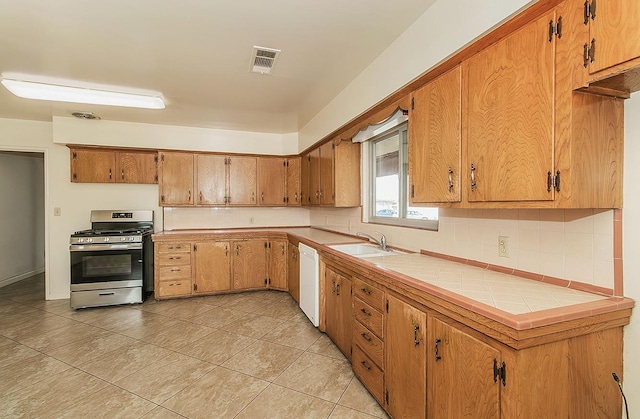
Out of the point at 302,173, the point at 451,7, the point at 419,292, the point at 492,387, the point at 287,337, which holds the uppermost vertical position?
the point at 451,7

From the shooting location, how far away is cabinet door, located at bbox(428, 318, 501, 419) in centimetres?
118

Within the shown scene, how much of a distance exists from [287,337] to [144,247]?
2.51 metres

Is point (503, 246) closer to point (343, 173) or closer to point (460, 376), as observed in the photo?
point (460, 376)

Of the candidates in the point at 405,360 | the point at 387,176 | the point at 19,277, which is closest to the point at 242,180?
the point at 387,176

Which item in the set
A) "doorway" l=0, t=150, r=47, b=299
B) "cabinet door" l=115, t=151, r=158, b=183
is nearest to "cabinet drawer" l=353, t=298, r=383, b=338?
"cabinet door" l=115, t=151, r=158, b=183

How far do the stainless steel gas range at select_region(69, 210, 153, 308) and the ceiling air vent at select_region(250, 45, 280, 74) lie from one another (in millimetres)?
2785

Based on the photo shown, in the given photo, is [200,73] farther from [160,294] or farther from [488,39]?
[160,294]

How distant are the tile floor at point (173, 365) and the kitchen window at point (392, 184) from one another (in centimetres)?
136

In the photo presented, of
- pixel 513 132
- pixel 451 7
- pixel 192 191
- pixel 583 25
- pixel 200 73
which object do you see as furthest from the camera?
pixel 192 191

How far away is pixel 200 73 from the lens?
2770 millimetres

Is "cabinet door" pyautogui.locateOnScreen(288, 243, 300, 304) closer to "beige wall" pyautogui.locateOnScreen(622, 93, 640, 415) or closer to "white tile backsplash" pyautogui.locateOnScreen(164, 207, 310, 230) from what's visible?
"white tile backsplash" pyautogui.locateOnScreen(164, 207, 310, 230)

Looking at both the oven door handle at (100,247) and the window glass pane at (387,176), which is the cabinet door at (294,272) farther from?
the oven door handle at (100,247)

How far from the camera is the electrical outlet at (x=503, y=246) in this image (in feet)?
5.71

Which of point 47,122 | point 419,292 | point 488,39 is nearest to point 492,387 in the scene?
point 419,292
